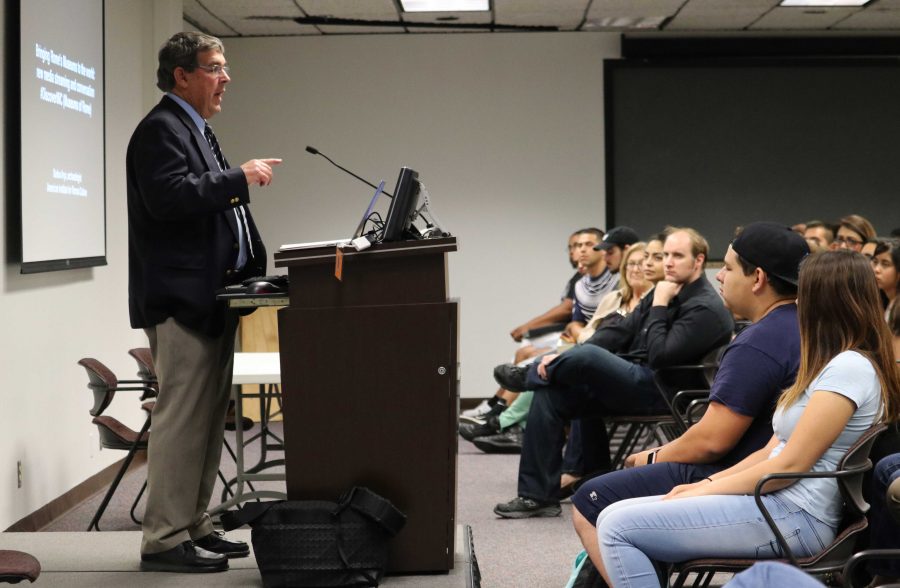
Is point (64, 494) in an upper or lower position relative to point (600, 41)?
lower

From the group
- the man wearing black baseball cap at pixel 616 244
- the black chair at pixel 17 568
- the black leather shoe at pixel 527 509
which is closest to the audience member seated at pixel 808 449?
the black chair at pixel 17 568

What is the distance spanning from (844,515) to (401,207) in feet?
4.09

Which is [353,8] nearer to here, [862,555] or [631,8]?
[631,8]

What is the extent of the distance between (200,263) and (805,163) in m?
6.91


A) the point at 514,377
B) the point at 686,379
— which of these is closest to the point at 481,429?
the point at 514,377

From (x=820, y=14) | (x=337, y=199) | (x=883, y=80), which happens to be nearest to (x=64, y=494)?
(x=337, y=199)

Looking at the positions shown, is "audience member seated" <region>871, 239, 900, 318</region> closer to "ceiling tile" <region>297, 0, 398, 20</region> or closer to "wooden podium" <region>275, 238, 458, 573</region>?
"wooden podium" <region>275, 238, 458, 573</region>

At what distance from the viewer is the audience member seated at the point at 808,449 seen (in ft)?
7.44

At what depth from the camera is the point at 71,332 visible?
16.3 ft

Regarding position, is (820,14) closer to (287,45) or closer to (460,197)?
(460,197)

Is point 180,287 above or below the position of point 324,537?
above

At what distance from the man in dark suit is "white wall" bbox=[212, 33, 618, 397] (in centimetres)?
577

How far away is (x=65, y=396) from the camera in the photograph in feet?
15.9

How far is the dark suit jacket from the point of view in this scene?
8.80 feet
